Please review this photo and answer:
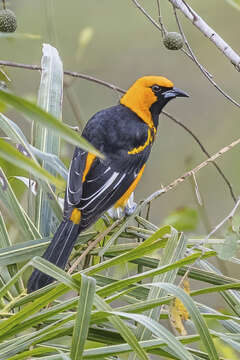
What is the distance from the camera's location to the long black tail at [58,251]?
6.91ft

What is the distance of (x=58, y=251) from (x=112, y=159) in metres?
0.89

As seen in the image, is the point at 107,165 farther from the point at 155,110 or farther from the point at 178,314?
the point at 178,314

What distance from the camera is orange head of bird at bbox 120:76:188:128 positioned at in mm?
3490

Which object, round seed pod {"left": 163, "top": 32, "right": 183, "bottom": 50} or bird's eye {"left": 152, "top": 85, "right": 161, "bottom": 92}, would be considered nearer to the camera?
round seed pod {"left": 163, "top": 32, "right": 183, "bottom": 50}

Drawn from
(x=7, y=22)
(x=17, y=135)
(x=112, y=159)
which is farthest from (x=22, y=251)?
(x=112, y=159)

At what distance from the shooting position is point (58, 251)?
2260 millimetres

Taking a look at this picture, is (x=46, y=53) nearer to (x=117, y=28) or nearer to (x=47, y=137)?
(x=47, y=137)

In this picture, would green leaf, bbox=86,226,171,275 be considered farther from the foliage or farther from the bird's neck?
the bird's neck

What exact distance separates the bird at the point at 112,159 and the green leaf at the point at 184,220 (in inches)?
9.8

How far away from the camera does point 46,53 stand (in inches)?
113

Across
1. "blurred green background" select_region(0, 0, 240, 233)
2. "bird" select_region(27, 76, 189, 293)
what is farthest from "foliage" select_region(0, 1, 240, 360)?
"blurred green background" select_region(0, 0, 240, 233)

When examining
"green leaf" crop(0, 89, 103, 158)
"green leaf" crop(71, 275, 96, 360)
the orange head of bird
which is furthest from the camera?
the orange head of bird

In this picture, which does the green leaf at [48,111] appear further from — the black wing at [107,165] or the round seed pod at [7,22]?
the round seed pod at [7,22]

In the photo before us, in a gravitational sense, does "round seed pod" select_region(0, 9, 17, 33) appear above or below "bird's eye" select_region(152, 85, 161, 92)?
above
